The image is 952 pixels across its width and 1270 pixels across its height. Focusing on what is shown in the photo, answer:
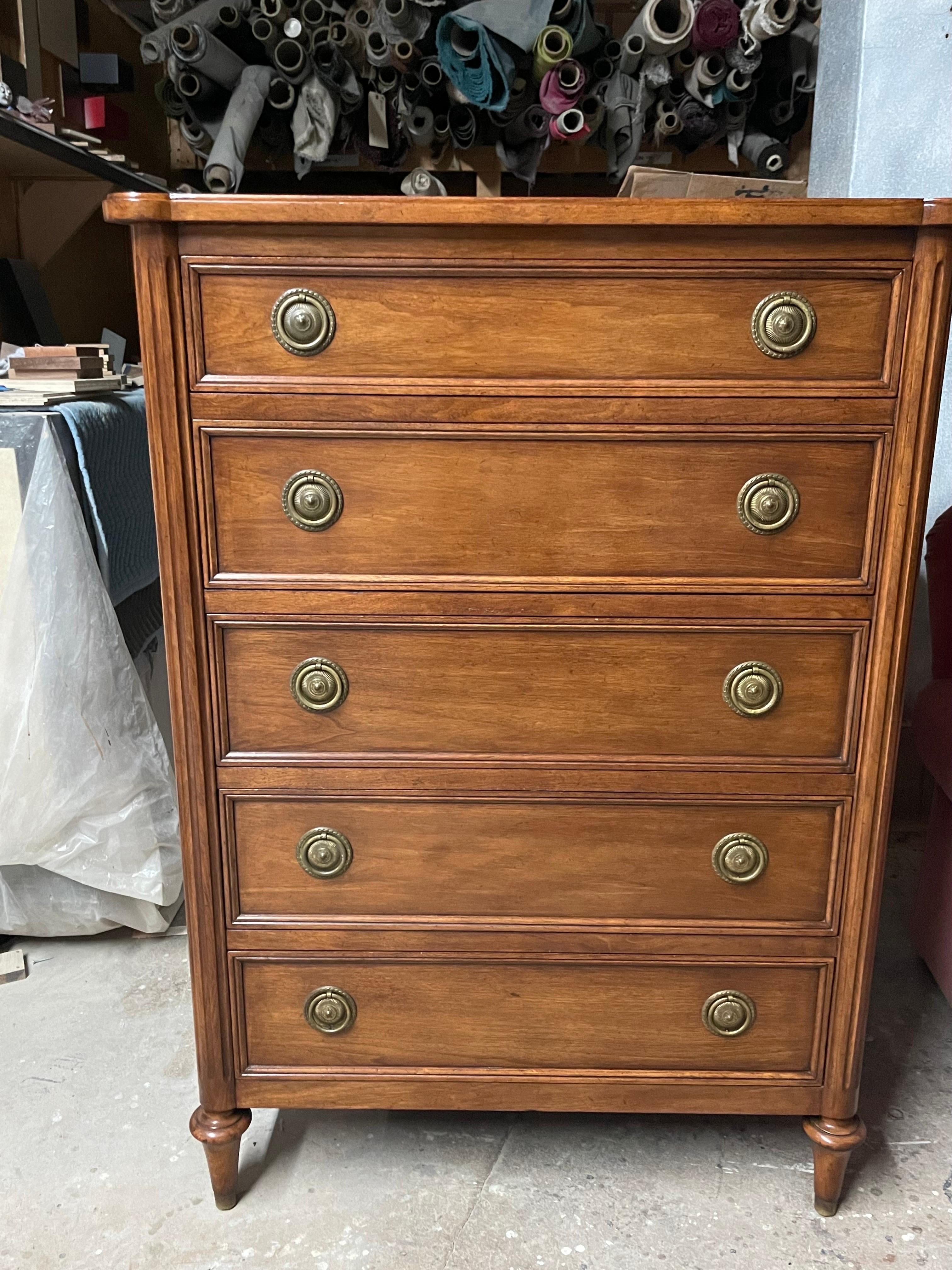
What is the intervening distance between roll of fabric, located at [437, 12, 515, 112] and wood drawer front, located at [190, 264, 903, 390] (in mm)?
1285

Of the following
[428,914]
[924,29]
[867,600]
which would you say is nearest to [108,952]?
[428,914]

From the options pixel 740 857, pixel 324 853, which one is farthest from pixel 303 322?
pixel 740 857

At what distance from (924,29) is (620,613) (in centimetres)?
143

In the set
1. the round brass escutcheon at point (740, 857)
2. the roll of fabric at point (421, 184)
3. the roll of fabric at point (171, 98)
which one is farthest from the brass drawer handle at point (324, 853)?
the roll of fabric at point (171, 98)

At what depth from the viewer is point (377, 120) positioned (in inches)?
85.7

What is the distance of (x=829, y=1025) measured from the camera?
1161 mm

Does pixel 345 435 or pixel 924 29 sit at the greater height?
pixel 924 29

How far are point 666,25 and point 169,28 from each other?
107 cm

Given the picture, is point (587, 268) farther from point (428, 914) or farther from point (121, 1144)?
point (121, 1144)

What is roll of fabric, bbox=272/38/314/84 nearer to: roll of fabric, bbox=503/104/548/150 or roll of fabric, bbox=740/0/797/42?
roll of fabric, bbox=503/104/548/150

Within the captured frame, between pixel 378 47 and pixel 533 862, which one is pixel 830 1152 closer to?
pixel 533 862

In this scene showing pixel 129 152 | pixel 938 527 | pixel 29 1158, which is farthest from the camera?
pixel 129 152

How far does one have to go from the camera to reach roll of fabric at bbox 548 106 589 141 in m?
2.02

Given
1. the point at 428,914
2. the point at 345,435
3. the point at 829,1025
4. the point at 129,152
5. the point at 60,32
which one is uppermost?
the point at 60,32
